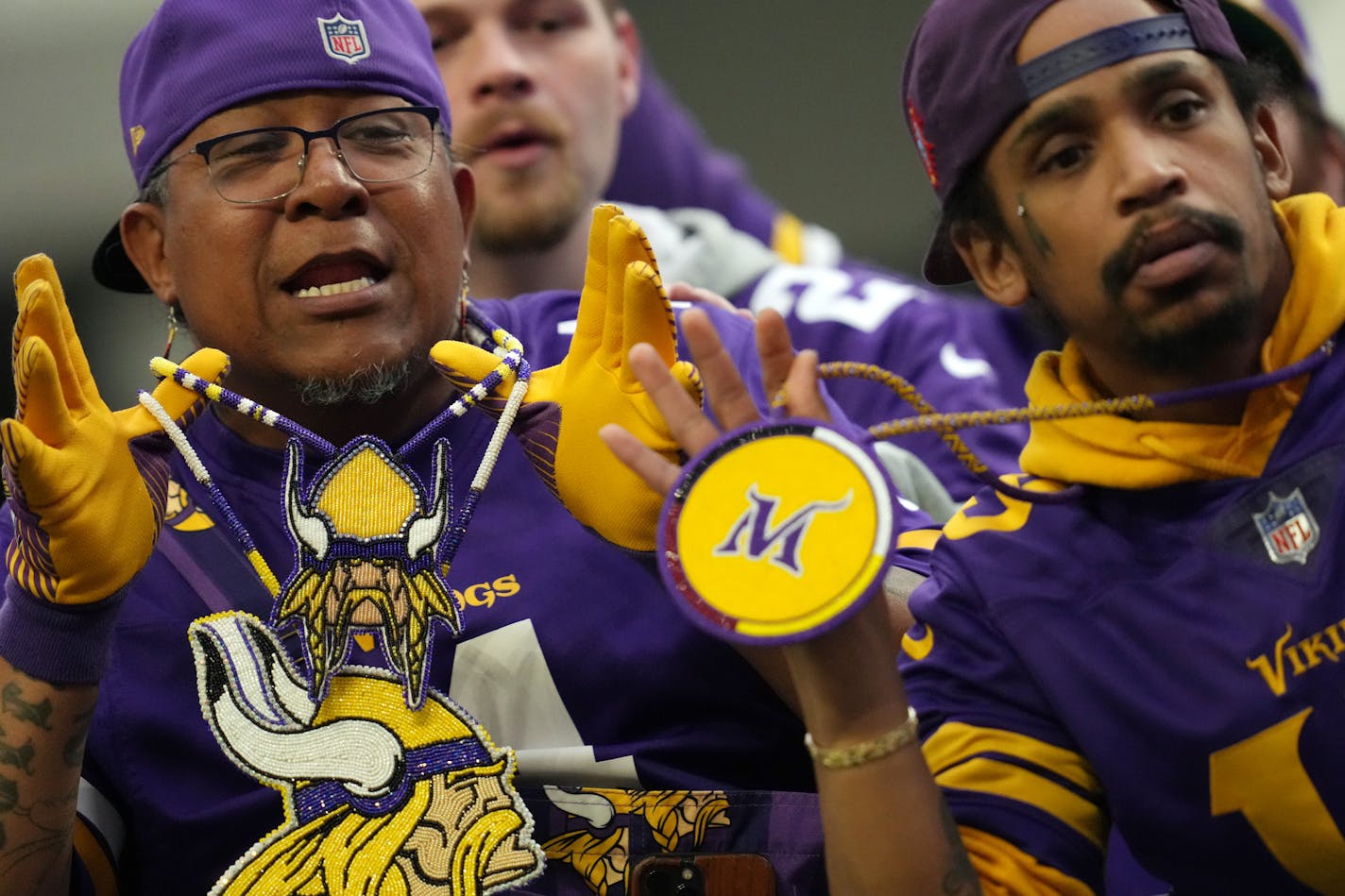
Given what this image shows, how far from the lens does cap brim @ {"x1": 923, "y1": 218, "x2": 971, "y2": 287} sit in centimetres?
201

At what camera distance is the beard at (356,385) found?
1938mm

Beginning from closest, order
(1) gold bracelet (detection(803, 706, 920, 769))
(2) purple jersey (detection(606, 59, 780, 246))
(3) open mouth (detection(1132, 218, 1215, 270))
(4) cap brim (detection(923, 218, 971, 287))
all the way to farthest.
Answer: (1) gold bracelet (detection(803, 706, 920, 769))
(3) open mouth (detection(1132, 218, 1215, 270))
(4) cap brim (detection(923, 218, 971, 287))
(2) purple jersey (detection(606, 59, 780, 246))

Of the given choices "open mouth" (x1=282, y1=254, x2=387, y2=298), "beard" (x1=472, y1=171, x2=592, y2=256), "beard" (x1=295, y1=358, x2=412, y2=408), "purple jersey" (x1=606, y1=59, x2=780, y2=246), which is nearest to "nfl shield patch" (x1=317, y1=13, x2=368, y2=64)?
"open mouth" (x1=282, y1=254, x2=387, y2=298)

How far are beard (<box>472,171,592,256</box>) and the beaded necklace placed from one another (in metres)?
1.26

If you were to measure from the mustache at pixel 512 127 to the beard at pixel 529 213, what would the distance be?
7cm

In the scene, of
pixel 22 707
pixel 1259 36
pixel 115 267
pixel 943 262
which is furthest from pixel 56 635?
pixel 1259 36

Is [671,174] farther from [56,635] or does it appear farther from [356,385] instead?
[56,635]

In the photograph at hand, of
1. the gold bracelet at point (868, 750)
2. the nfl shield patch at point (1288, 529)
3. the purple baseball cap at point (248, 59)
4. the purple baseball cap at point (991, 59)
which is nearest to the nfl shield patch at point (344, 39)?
the purple baseball cap at point (248, 59)

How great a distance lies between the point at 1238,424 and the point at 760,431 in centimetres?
57

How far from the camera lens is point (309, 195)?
1935 millimetres

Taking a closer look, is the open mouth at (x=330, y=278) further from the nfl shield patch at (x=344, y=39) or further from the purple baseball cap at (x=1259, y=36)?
the purple baseball cap at (x=1259, y=36)

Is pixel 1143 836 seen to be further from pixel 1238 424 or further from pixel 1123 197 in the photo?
pixel 1123 197

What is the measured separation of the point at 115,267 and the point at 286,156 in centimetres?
39

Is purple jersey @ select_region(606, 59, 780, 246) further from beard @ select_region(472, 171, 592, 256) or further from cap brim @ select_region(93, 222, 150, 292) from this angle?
cap brim @ select_region(93, 222, 150, 292)
